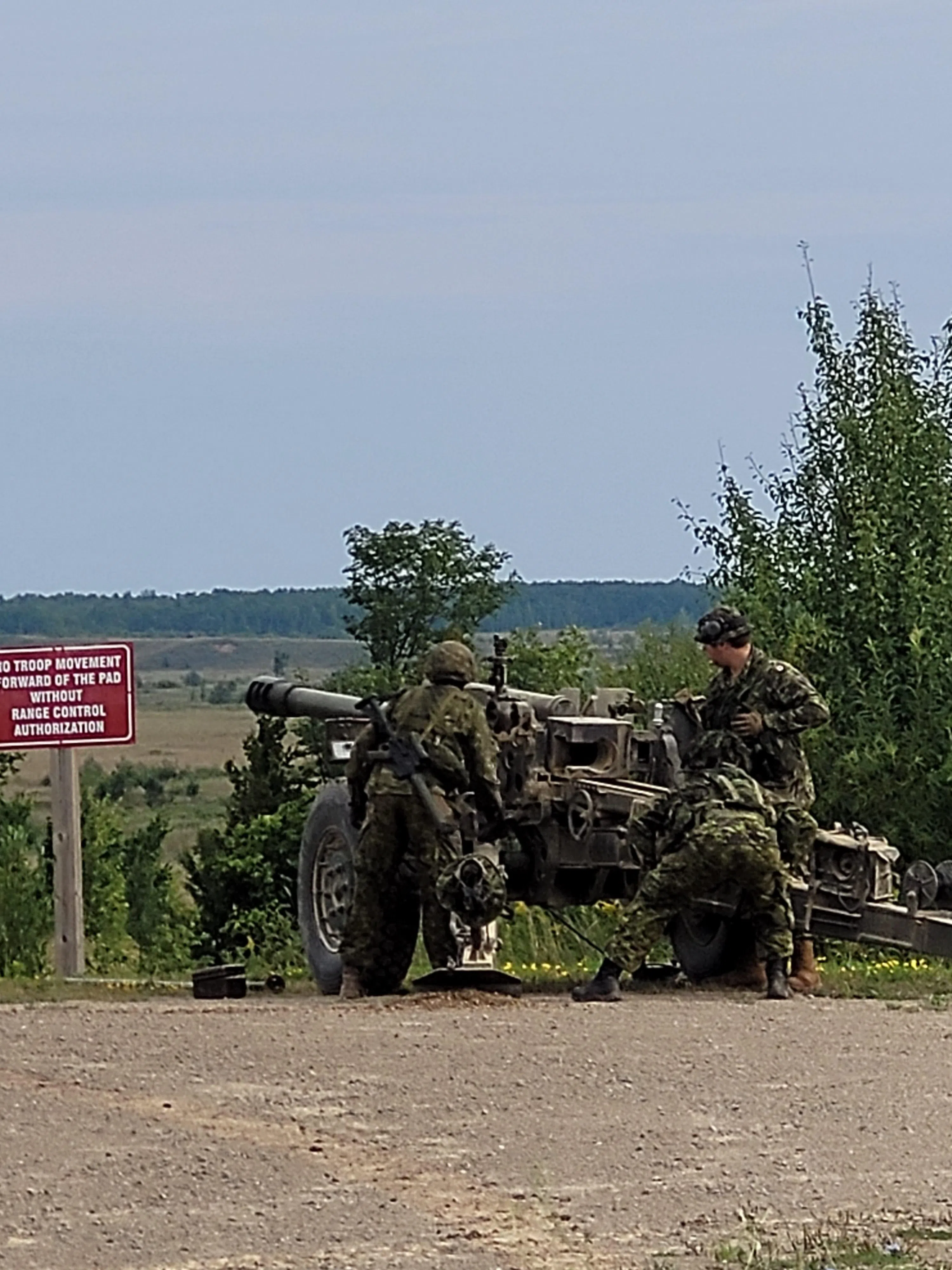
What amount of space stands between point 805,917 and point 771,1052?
293 cm

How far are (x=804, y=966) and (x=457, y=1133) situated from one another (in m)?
5.19

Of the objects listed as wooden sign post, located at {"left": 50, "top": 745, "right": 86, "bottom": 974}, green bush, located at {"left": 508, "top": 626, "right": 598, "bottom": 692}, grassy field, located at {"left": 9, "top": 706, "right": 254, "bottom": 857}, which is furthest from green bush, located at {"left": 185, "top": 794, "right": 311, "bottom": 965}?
wooden sign post, located at {"left": 50, "top": 745, "right": 86, "bottom": 974}

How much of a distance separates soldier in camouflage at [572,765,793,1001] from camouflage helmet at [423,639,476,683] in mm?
1282

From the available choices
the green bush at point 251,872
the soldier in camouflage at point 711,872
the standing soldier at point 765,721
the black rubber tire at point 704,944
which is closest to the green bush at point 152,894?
the green bush at point 251,872

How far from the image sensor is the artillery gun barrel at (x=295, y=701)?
1666cm

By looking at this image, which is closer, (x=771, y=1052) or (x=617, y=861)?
(x=771, y=1052)

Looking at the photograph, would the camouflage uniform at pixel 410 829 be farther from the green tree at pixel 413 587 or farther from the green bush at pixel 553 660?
the green tree at pixel 413 587

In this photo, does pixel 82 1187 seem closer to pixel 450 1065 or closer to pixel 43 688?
pixel 450 1065

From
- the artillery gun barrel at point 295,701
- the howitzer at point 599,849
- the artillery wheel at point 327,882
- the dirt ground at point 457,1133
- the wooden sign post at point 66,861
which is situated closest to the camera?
the dirt ground at point 457,1133

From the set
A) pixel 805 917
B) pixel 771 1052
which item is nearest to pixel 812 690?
pixel 805 917

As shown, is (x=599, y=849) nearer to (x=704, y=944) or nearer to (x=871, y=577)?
(x=704, y=944)

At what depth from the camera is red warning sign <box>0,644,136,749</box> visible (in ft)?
60.2

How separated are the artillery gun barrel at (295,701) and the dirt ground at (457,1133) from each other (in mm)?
3567

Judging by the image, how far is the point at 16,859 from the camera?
37312 millimetres
